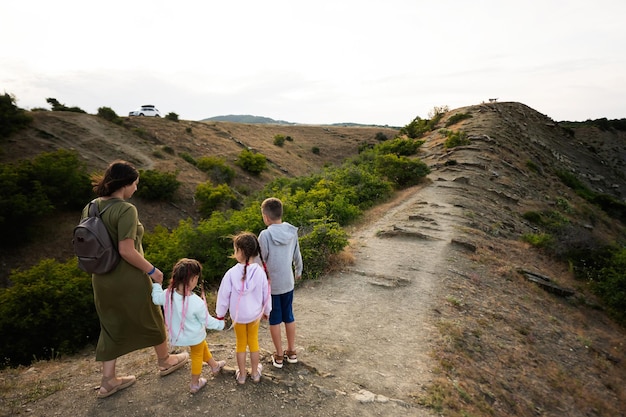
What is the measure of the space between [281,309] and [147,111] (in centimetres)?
4213

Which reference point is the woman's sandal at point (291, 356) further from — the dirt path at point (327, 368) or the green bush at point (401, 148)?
the green bush at point (401, 148)

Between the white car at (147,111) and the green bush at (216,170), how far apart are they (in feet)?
45.5

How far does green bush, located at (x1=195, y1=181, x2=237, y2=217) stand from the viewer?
23.2 metres

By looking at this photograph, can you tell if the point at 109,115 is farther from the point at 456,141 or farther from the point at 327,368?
the point at 327,368

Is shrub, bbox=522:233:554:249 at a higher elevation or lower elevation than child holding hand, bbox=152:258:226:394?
lower

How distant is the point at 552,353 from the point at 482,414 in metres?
3.30

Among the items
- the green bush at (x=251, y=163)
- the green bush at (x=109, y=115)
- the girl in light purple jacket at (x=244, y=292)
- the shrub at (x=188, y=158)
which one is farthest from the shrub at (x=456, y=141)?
the green bush at (x=109, y=115)

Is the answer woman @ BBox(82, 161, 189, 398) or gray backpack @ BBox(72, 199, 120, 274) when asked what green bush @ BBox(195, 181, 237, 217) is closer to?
woman @ BBox(82, 161, 189, 398)

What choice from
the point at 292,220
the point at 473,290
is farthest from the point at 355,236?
the point at 473,290

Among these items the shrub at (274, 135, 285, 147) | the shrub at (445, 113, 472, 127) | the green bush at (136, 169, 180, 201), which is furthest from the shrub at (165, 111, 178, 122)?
the shrub at (445, 113, 472, 127)

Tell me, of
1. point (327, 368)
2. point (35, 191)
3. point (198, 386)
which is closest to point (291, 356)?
point (327, 368)

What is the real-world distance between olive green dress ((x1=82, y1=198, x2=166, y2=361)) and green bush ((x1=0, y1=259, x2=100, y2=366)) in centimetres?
357

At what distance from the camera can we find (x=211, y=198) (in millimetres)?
23125

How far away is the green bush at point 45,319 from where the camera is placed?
5.92 metres
